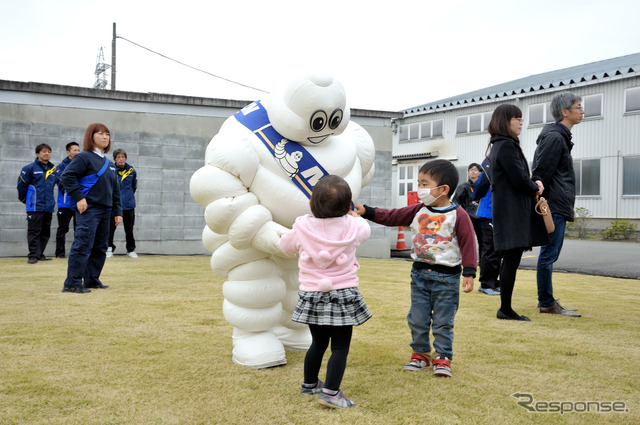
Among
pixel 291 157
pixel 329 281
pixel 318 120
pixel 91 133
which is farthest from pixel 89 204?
pixel 329 281

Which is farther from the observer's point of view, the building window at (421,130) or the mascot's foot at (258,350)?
the building window at (421,130)

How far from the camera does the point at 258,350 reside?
10.5 feet

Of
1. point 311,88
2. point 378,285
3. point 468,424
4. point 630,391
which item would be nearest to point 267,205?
point 311,88

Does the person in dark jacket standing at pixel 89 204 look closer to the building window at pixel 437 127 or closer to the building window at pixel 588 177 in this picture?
the building window at pixel 588 177

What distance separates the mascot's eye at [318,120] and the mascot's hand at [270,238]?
641 mm

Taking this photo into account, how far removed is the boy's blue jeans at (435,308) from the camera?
121 inches

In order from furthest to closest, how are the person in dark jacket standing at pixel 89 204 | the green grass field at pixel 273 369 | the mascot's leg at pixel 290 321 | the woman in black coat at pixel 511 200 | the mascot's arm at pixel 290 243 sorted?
the person in dark jacket standing at pixel 89 204 → the woman in black coat at pixel 511 200 → the mascot's leg at pixel 290 321 → the mascot's arm at pixel 290 243 → the green grass field at pixel 273 369

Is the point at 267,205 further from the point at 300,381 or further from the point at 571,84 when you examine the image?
the point at 571,84

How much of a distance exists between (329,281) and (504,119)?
8.74 ft

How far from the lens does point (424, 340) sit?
317 cm

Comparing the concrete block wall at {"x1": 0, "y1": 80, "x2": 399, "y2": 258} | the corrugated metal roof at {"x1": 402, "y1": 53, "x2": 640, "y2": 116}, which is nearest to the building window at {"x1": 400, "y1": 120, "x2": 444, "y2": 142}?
the corrugated metal roof at {"x1": 402, "y1": 53, "x2": 640, "y2": 116}

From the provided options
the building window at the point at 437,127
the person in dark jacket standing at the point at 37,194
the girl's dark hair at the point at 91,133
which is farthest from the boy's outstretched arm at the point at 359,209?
the building window at the point at 437,127

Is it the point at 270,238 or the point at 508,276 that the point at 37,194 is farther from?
the point at 508,276

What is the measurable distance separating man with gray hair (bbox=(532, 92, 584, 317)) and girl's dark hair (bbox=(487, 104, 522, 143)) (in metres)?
0.46
